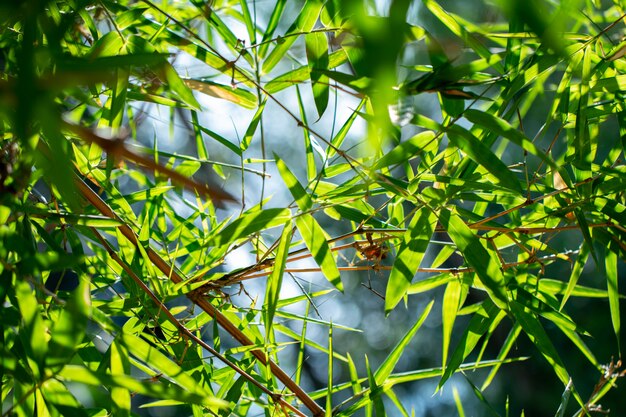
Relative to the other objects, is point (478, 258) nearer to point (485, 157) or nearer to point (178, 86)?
point (485, 157)

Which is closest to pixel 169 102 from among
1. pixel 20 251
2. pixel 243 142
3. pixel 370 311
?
pixel 243 142

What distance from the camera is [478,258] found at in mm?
489

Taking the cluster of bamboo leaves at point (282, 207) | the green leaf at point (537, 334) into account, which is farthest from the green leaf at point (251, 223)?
the green leaf at point (537, 334)

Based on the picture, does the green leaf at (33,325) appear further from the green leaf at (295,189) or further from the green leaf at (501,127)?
the green leaf at (501,127)

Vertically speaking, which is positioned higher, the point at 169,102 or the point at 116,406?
the point at 169,102

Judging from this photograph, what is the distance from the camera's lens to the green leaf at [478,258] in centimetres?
48

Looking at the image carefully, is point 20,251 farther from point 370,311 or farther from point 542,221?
point 370,311

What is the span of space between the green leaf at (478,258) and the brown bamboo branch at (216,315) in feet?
0.64

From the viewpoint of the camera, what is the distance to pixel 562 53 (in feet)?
0.89

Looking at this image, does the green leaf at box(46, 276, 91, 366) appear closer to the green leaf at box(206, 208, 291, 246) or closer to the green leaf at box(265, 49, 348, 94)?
the green leaf at box(206, 208, 291, 246)

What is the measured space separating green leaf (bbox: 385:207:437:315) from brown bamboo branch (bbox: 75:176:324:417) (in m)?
0.14

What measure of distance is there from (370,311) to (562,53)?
2.07 metres

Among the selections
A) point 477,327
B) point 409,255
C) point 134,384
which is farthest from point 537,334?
point 134,384

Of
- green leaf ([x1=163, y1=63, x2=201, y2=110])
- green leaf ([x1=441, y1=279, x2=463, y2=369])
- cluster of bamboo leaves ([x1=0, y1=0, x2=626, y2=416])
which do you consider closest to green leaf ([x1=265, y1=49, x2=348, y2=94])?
cluster of bamboo leaves ([x1=0, y1=0, x2=626, y2=416])
